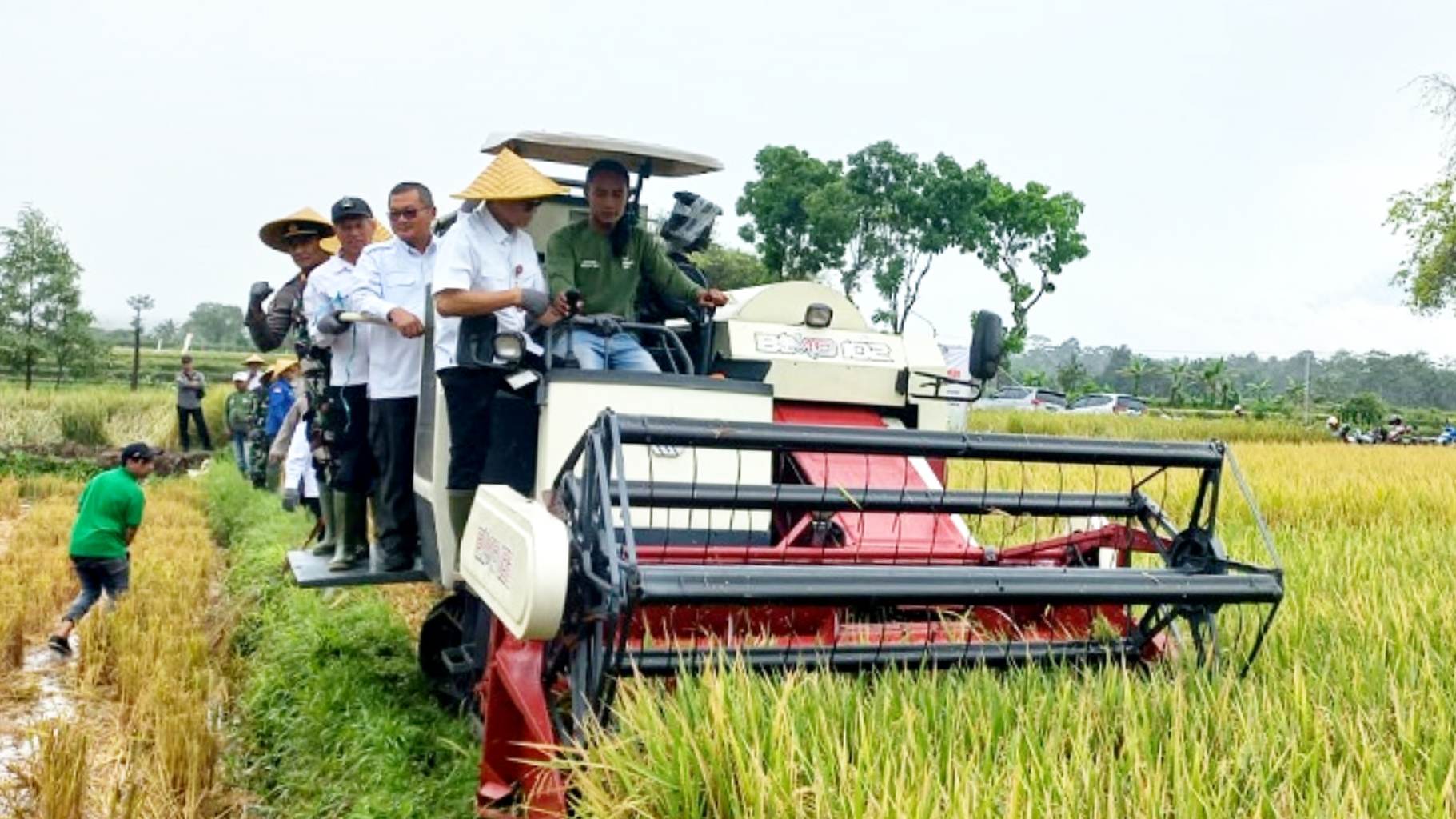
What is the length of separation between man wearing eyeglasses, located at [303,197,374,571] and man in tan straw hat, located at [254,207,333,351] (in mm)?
614

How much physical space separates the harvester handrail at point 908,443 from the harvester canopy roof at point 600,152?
2.02m

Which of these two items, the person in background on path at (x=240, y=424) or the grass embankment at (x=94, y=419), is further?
the grass embankment at (x=94, y=419)

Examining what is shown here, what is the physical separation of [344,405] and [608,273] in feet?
5.46

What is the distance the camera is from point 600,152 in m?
5.29

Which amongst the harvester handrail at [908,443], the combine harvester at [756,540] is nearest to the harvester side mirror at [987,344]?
the combine harvester at [756,540]

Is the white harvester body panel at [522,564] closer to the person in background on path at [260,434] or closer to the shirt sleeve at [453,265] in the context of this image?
the shirt sleeve at [453,265]

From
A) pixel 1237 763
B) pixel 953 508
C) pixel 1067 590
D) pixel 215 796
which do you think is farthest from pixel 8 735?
pixel 1237 763

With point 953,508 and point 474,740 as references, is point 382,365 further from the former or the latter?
point 953,508

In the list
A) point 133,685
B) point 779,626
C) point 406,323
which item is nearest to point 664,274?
point 406,323

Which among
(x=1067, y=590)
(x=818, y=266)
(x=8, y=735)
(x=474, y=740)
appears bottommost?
(x=8, y=735)

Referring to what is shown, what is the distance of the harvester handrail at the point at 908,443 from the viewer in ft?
10.7

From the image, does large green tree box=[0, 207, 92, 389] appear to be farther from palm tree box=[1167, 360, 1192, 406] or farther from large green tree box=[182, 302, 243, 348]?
large green tree box=[182, 302, 243, 348]

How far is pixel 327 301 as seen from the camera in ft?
20.5

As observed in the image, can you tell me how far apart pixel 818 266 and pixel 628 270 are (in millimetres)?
32985
